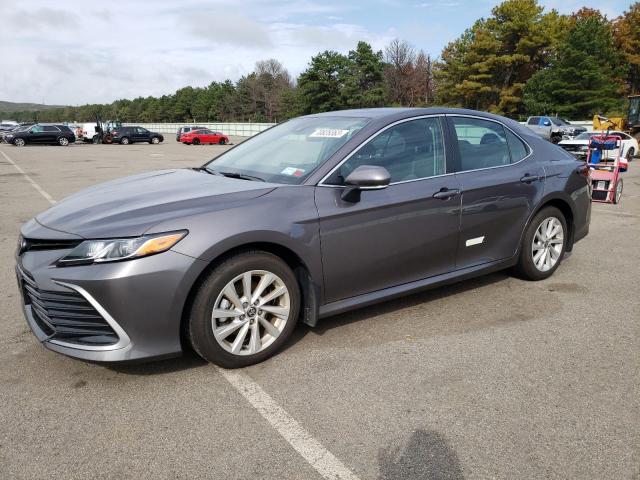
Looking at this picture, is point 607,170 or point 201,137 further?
point 201,137

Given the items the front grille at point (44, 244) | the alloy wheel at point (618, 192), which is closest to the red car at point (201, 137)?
the alloy wheel at point (618, 192)

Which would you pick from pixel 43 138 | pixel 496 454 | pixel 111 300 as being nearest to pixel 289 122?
pixel 111 300

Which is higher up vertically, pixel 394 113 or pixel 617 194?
pixel 394 113

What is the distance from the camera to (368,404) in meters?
2.90

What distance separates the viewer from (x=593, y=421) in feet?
8.98

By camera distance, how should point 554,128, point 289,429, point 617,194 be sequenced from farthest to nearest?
1. point 554,128
2. point 617,194
3. point 289,429

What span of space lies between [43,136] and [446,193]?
4023 cm

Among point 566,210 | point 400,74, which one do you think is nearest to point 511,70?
point 400,74

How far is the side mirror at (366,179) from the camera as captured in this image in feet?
11.1

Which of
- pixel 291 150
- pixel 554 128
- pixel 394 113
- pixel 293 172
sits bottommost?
pixel 554 128

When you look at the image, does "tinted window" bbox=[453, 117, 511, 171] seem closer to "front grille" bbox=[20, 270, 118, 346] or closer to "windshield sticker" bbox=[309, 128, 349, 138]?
"windshield sticker" bbox=[309, 128, 349, 138]

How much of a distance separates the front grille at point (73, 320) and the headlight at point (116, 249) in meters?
0.19

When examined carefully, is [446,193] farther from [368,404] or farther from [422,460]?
[422,460]

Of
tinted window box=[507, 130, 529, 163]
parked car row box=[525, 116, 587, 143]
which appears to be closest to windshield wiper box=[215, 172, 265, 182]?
tinted window box=[507, 130, 529, 163]
